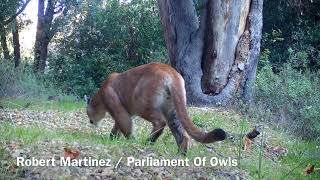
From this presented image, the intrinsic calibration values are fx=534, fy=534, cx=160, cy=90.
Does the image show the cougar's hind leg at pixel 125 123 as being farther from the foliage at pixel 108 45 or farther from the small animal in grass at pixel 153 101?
the foliage at pixel 108 45

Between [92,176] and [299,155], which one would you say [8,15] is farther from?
[92,176]

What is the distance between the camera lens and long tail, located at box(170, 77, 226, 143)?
6254mm

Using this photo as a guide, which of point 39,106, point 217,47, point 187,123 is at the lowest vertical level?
point 39,106

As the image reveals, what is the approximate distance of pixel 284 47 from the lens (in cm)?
2152

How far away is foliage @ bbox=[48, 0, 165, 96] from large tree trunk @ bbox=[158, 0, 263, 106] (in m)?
7.86

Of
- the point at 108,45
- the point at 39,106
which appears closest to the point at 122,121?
the point at 39,106

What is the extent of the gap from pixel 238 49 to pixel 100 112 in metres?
6.05

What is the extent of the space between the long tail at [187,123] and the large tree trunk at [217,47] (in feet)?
21.7

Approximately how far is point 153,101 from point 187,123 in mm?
1037

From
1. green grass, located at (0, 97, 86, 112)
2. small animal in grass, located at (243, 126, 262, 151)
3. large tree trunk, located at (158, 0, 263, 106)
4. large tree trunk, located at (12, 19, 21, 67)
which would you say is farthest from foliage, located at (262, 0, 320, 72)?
large tree trunk, located at (12, 19, 21, 67)

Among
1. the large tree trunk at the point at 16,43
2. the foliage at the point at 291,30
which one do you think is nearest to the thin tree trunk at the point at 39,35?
the large tree trunk at the point at 16,43

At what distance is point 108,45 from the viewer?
81.4ft

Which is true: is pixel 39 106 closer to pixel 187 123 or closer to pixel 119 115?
pixel 119 115

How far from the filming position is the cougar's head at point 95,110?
31.3 ft
